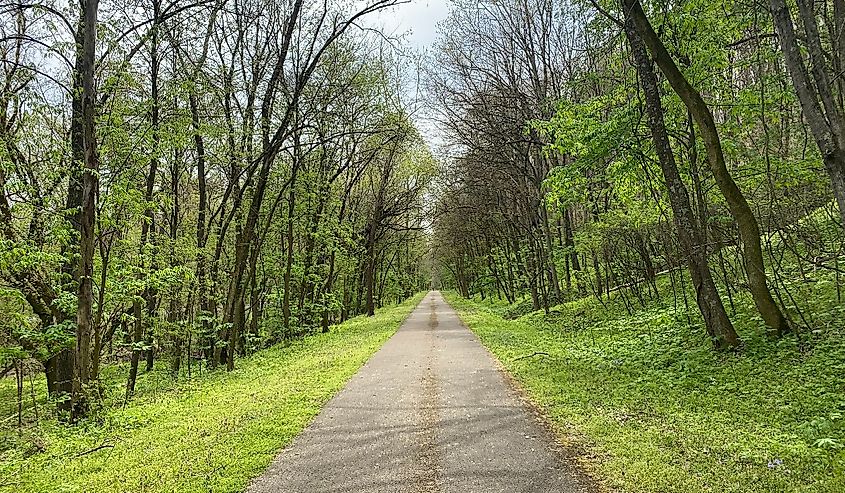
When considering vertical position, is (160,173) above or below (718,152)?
above

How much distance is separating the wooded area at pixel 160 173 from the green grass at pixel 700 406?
26.6 feet

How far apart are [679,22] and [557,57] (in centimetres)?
1135

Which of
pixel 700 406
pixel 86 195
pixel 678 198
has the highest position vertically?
pixel 86 195

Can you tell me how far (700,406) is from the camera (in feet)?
21.8

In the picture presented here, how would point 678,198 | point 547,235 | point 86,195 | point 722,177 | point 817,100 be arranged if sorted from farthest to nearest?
1. point 547,235
2. point 678,198
3. point 86,195
4. point 722,177
5. point 817,100

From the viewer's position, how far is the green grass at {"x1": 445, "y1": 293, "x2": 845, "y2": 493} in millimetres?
4469

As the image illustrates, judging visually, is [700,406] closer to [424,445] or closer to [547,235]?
[424,445]

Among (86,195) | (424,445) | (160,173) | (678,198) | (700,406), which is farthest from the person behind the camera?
(160,173)

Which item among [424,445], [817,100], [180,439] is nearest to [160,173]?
[180,439]

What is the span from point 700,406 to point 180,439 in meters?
6.64

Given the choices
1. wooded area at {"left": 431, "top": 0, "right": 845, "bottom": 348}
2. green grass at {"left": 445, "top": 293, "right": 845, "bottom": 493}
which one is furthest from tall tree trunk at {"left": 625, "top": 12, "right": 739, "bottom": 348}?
green grass at {"left": 445, "top": 293, "right": 845, "bottom": 493}

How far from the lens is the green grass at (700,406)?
4469 mm

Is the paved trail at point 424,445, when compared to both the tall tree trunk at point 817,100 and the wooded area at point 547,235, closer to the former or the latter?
the wooded area at point 547,235

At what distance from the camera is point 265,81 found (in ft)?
51.8
